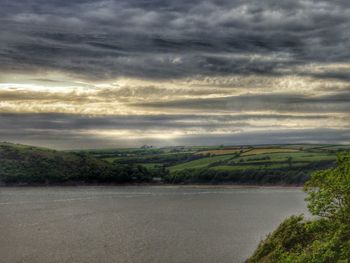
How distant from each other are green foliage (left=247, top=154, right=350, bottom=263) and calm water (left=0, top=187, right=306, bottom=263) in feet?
72.0

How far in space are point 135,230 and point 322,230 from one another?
55.4m

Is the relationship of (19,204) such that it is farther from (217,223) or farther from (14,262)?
(14,262)

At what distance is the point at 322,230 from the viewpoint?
36.6 m

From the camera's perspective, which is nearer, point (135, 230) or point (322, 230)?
point (322, 230)

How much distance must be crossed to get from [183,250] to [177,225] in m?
28.9

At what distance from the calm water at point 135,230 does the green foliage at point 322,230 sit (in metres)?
21.9

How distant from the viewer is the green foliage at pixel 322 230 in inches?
1238

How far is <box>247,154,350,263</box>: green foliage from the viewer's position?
3146cm

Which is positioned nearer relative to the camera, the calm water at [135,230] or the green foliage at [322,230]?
the green foliage at [322,230]

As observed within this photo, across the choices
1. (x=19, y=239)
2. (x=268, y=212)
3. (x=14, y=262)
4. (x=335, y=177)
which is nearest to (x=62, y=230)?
(x=19, y=239)

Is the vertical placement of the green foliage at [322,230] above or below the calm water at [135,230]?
above

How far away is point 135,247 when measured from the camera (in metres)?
68.6

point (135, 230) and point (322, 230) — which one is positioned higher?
point (322, 230)

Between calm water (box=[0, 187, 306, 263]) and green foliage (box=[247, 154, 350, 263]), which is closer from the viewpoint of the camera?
green foliage (box=[247, 154, 350, 263])
